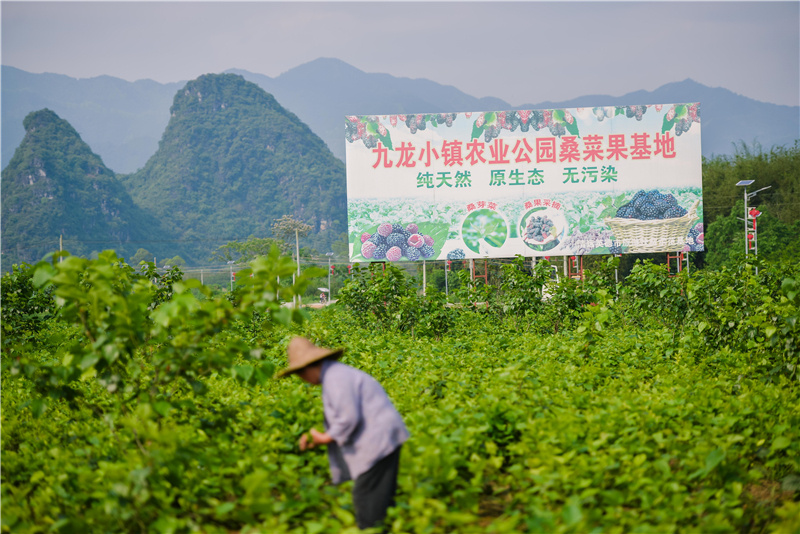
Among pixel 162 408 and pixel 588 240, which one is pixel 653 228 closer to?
pixel 588 240

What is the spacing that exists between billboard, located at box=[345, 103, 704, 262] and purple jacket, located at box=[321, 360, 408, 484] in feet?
56.0

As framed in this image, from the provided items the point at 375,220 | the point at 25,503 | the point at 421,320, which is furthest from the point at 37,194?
the point at 25,503

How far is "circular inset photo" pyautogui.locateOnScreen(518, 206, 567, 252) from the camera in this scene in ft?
69.4

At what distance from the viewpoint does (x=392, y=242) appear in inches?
813

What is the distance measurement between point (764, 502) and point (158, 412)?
360 cm

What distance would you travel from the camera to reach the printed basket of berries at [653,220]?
21078 millimetres

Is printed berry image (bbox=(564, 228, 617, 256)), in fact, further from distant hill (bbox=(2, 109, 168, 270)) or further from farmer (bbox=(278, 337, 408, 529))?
distant hill (bbox=(2, 109, 168, 270))

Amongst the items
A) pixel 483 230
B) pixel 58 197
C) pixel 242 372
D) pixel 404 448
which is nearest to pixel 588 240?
pixel 483 230

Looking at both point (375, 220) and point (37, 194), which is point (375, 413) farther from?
point (37, 194)

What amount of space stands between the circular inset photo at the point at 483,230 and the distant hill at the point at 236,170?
256 ft

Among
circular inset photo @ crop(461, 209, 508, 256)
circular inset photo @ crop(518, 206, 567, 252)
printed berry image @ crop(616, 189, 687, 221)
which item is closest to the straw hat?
circular inset photo @ crop(461, 209, 508, 256)

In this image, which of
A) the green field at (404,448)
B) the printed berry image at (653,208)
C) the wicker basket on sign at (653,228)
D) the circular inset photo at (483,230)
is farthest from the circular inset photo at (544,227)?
the green field at (404,448)

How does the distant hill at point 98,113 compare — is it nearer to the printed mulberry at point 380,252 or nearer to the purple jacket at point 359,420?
the printed mulberry at point 380,252

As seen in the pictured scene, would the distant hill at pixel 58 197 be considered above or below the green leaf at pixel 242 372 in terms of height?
above
